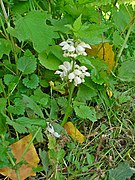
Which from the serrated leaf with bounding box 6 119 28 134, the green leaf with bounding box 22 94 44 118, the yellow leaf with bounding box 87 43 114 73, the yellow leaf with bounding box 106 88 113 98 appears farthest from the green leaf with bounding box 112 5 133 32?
the serrated leaf with bounding box 6 119 28 134

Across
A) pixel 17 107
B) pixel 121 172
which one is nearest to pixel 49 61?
pixel 17 107

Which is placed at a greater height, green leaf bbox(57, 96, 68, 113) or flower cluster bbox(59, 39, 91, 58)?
flower cluster bbox(59, 39, 91, 58)

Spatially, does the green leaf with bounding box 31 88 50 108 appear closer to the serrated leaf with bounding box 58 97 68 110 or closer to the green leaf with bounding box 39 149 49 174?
the serrated leaf with bounding box 58 97 68 110

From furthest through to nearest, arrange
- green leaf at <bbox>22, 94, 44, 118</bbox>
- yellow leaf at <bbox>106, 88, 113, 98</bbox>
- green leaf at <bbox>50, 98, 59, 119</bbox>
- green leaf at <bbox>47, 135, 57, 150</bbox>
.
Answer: yellow leaf at <bbox>106, 88, 113, 98</bbox>
green leaf at <bbox>50, 98, 59, 119</bbox>
green leaf at <bbox>22, 94, 44, 118</bbox>
green leaf at <bbox>47, 135, 57, 150</bbox>

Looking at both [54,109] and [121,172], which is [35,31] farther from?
[121,172]

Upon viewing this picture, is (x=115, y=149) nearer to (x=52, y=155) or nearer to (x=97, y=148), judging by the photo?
(x=97, y=148)

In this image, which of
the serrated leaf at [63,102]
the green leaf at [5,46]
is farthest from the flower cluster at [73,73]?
the green leaf at [5,46]
